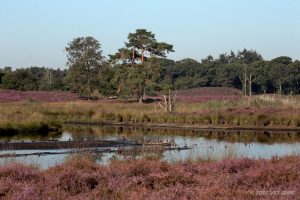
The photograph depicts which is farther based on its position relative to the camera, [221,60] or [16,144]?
[221,60]

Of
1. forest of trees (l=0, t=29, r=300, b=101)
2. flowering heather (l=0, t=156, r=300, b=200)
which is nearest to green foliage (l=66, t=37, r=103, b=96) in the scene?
Answer: forest of trees (l=0, t=29, r=300, b=101)

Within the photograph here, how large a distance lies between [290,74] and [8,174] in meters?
107

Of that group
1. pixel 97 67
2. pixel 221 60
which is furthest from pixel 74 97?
pixel 221 60

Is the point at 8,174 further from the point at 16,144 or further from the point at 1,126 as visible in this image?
the point at 1,126

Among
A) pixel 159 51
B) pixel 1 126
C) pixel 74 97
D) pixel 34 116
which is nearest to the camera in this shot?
pixel 1 126

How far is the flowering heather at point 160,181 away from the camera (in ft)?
28.9

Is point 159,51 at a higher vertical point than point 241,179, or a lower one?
higher

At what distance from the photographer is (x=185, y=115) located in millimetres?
43469

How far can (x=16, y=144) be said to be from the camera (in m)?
25.0

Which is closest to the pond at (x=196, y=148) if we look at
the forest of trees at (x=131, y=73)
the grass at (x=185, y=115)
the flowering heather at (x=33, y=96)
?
the grass at (x=185, y=115)

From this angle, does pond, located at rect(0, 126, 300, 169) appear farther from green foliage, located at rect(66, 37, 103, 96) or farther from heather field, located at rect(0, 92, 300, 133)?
green foliage, located at rect(66, 37, 103, 96)

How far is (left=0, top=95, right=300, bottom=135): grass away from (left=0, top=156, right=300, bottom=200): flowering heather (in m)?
22.7

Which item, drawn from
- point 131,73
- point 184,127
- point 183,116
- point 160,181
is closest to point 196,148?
point 160,181

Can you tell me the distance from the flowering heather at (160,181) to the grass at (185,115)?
893 inches
